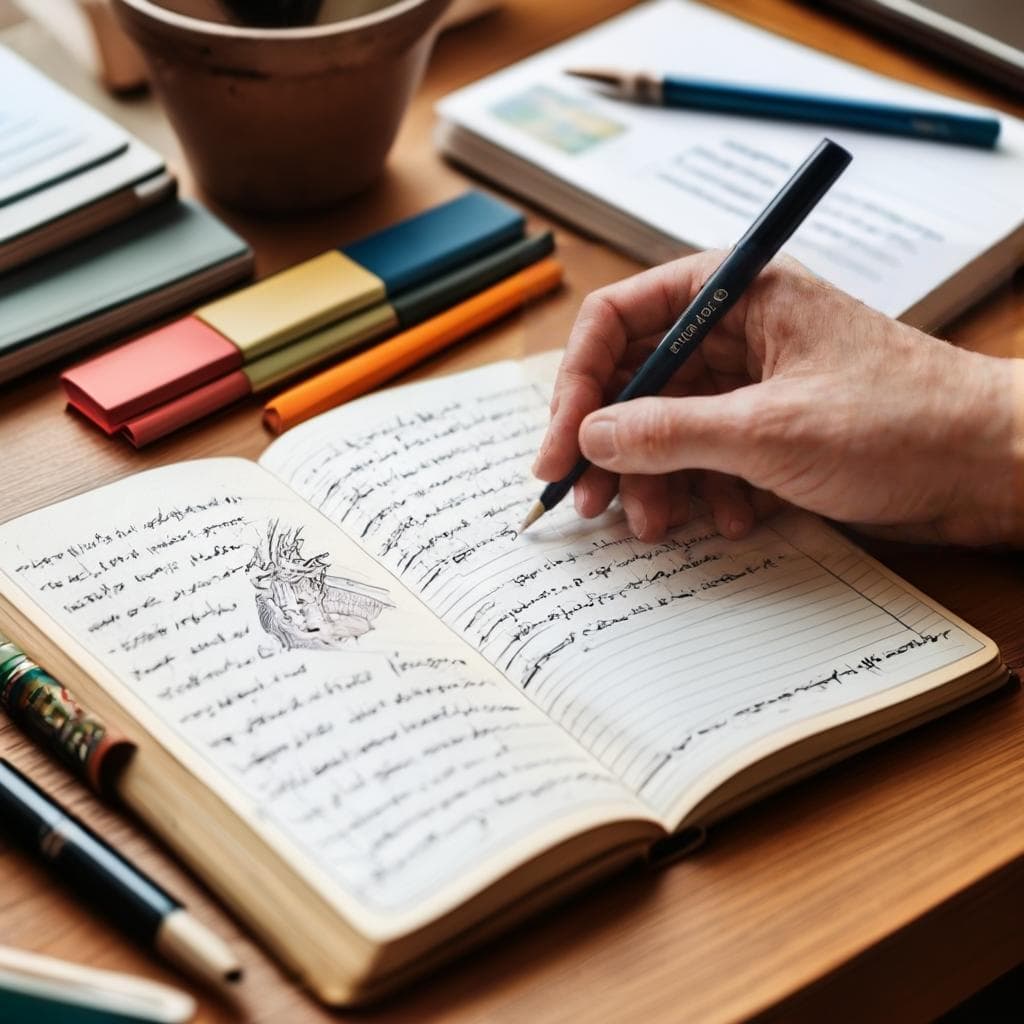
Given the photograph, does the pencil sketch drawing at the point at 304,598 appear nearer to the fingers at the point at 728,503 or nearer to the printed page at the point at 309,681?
the printed page at the point at 309,681

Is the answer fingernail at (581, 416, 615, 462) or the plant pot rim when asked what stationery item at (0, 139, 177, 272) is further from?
fingernail at (581, 416, 615, 462)

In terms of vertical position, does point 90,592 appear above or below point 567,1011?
above

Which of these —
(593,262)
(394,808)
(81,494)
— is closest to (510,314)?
(593,262)

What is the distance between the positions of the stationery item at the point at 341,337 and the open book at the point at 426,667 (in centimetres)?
6

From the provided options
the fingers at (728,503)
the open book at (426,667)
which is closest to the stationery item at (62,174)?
the open book at (426,667)

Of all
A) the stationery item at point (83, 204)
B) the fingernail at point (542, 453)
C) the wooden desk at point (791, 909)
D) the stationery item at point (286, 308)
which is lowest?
the wooden desk at point (791, 909)

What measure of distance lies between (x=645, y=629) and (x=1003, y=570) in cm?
23

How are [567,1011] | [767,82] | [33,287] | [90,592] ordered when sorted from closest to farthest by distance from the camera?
1. [567,1011]
2. [90,592]
3. [33,287]
4. [767,82]

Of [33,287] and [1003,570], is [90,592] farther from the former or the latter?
[1003,570]

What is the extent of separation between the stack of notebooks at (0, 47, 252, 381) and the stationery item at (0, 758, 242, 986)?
13.4 inches

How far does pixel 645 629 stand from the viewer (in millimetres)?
677

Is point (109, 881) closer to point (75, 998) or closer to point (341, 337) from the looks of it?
point (75, 998)

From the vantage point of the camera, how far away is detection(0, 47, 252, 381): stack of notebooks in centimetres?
85

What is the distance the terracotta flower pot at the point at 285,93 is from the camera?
84cm
